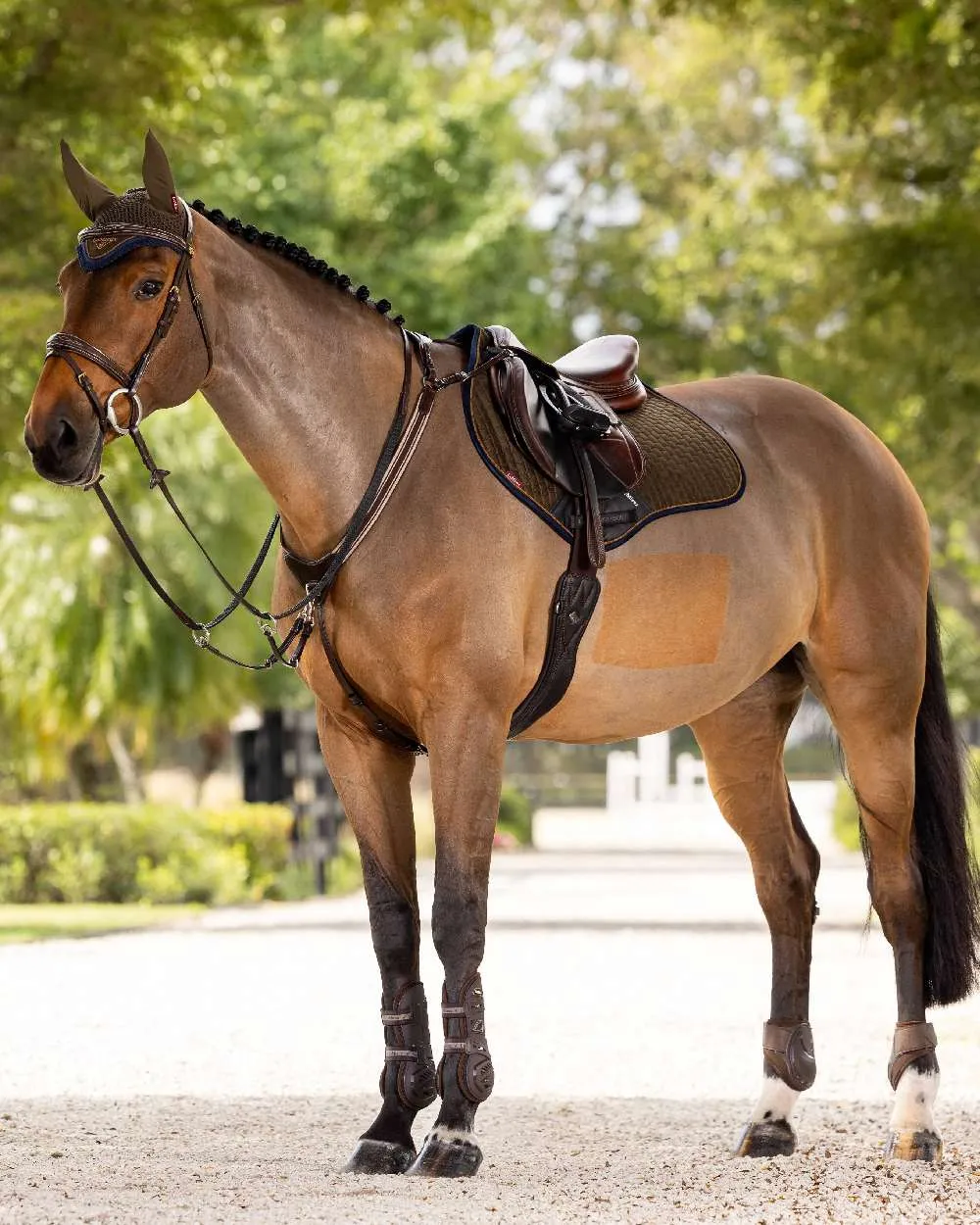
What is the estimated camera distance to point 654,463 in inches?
209

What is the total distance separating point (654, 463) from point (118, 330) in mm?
1667

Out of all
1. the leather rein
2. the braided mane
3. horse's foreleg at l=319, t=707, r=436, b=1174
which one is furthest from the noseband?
horse's foreleg at l=319, t=707, r=436, b=1174

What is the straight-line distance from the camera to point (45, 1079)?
23.3ft

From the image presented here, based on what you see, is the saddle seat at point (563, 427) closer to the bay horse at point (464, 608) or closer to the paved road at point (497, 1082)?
the bay horse at point (464, 608)

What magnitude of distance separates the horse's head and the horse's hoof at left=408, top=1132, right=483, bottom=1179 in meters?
1.93

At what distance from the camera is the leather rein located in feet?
14.4

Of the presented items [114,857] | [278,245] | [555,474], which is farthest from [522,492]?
[114,857]

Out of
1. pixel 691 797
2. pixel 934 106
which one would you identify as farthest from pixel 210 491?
pixel 691 797

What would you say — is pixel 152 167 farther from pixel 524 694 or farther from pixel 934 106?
pixel 934 106

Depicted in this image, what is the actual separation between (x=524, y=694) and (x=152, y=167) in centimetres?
168

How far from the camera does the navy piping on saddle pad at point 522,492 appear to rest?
4.87 meters

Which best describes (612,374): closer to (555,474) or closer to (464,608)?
(555,474)

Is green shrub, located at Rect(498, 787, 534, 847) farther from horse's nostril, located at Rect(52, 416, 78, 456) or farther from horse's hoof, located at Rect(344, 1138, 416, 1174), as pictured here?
horse's nostril, located at Rect(52, 416, 78, 456)

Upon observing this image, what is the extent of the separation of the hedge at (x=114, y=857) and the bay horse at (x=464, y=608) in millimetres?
12356
